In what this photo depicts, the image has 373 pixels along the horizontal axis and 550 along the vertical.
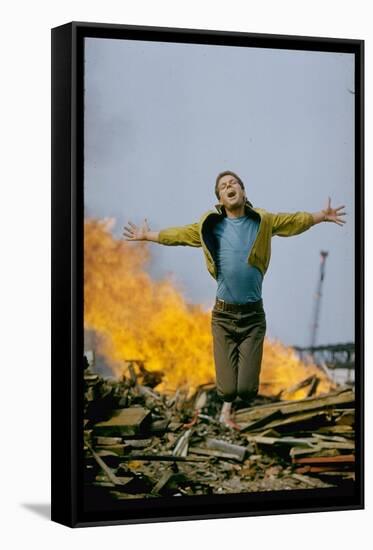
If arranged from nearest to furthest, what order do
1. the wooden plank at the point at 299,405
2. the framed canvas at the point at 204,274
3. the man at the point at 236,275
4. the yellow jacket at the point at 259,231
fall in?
1. the framed canvas at the point at 204,274
2. the yellow jacket at the point at 259,231
3. the man at the point at 236,275
4. the wooden plank at the point at 299,405

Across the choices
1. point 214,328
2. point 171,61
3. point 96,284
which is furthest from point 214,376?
point 171,61

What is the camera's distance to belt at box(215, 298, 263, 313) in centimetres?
952

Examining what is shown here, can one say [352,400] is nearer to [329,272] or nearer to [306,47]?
[329,272]

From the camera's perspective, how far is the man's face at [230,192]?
9531 mm

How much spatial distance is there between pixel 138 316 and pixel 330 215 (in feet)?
4.28

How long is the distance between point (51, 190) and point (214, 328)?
1.15 meters

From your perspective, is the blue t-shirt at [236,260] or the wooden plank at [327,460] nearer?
the blue t-shirt at [236,260]

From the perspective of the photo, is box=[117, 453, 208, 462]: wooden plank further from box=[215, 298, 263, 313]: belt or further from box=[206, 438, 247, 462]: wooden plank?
box=[215, 298, 263, 313]: belt

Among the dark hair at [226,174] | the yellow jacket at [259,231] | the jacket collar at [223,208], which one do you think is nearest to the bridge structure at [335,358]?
the yellow jacket at [259,231]

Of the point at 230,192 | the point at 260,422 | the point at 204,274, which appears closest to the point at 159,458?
the point at 260,422


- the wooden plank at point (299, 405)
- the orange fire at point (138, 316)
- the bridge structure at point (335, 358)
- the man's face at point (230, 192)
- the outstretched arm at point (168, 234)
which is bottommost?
the wooden plank at point (299, 405)

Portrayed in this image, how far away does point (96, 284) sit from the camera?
9.18 m

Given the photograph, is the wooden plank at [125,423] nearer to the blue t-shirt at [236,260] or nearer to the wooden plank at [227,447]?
the wooden plank at [227,447]

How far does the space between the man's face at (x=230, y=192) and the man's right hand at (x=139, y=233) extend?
0.45 meters
